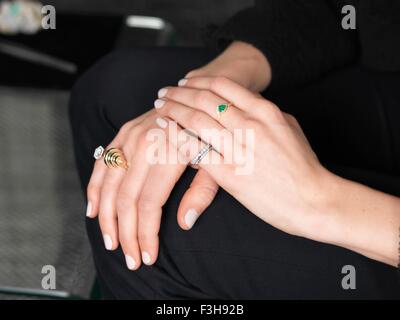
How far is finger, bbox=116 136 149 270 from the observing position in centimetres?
68

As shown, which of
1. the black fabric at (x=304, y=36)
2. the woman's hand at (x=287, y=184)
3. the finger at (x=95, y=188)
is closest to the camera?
the woman's hand at (x=287, y=184)

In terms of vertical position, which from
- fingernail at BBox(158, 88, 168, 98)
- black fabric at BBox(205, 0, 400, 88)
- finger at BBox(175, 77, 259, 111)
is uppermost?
→ black fabric at BBox(205, 0, 400, 88)

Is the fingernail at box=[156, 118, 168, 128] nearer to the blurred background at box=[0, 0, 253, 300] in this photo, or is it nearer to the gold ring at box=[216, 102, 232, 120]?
the gold ring at box=[216, 102, 232, 120]

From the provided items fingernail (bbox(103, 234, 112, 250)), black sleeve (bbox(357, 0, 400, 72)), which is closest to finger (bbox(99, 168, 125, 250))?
fingernail (bbox(103, 234, 112, 250))

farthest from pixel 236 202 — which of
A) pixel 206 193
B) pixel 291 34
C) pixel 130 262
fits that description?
pixel 291 34

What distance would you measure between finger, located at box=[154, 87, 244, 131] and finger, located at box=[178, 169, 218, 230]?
0.07 meters

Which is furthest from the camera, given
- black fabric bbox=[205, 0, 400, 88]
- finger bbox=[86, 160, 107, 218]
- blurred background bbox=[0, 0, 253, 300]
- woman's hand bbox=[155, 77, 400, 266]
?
blurred background bbox=[0, 0, 253, 300]

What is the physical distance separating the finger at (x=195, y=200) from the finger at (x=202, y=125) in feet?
0.13

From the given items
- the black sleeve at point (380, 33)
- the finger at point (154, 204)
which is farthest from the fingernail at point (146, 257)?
the black sleeve at point (380, 33)

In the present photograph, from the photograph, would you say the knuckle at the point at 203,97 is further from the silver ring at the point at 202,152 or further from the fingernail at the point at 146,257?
the fingernail at the point at 146,257

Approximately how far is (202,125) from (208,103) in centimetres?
3

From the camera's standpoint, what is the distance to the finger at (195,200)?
0.64 m

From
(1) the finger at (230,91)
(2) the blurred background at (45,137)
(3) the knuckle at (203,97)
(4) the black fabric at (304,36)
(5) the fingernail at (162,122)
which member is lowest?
(2) the blurred background at (45,137)
